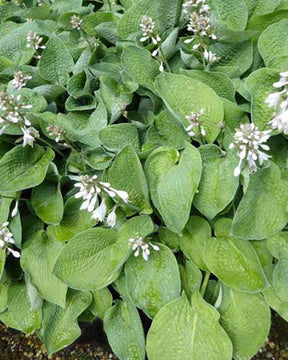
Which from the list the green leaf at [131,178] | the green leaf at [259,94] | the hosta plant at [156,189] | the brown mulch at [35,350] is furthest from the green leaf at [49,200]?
the brown mulch at [35,350]

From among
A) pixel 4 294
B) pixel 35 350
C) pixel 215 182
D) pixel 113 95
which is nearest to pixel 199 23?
pixel 113 95

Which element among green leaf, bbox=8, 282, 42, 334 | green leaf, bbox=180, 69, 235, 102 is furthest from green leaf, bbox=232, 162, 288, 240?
green leaf, bbox=8, 282, 42, 334

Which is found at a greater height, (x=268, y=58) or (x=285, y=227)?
(x=268, y=58)

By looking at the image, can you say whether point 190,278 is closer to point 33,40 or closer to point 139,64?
point 139,64

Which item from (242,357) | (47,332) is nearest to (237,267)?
(242,357)

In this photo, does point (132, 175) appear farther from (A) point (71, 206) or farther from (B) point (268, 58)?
(B) point (268, 58)

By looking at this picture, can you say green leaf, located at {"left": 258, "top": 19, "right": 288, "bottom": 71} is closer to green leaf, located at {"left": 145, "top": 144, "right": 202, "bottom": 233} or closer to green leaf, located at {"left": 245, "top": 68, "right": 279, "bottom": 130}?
green leaf, located at {"left": 245, "top": 68, "right": 279, "bottom": 130}
